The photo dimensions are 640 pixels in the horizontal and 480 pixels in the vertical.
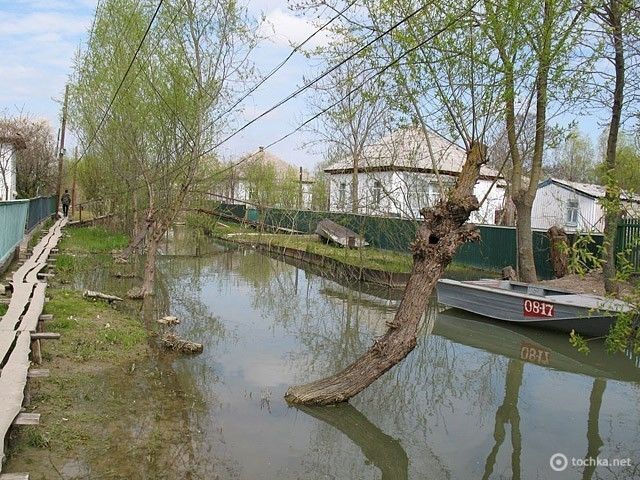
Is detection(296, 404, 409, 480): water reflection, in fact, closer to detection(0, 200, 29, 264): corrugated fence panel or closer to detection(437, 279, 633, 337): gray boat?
detection(437, 279, 633, 337): gray boat

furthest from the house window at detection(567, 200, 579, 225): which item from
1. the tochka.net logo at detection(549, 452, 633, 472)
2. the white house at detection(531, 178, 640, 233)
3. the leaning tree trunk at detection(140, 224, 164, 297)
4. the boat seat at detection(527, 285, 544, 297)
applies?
the tochka.net logo at detection(549, 452, 633, 472)

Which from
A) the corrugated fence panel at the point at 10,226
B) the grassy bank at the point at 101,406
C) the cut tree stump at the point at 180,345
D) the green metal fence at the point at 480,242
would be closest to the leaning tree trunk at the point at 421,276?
the grassy bank at the point at 101,406

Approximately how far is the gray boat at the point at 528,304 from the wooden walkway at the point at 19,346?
8.32 metres

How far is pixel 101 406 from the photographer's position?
678 centimetres

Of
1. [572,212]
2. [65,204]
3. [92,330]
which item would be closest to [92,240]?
[65,204]

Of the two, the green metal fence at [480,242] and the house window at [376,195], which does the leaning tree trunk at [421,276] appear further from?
the house window at [376,195]

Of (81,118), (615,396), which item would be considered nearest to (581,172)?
(81,118)

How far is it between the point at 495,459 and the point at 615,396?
3.35 m

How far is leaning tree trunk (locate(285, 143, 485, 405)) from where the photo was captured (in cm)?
689

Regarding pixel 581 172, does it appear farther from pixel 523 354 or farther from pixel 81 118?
pixel 523 354

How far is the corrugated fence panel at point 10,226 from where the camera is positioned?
12.6 m

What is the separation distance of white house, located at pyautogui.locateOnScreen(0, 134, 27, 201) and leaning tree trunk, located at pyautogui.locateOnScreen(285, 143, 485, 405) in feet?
87.5

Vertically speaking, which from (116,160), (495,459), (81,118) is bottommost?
→ (495,459)

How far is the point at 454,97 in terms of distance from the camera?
1152cm
